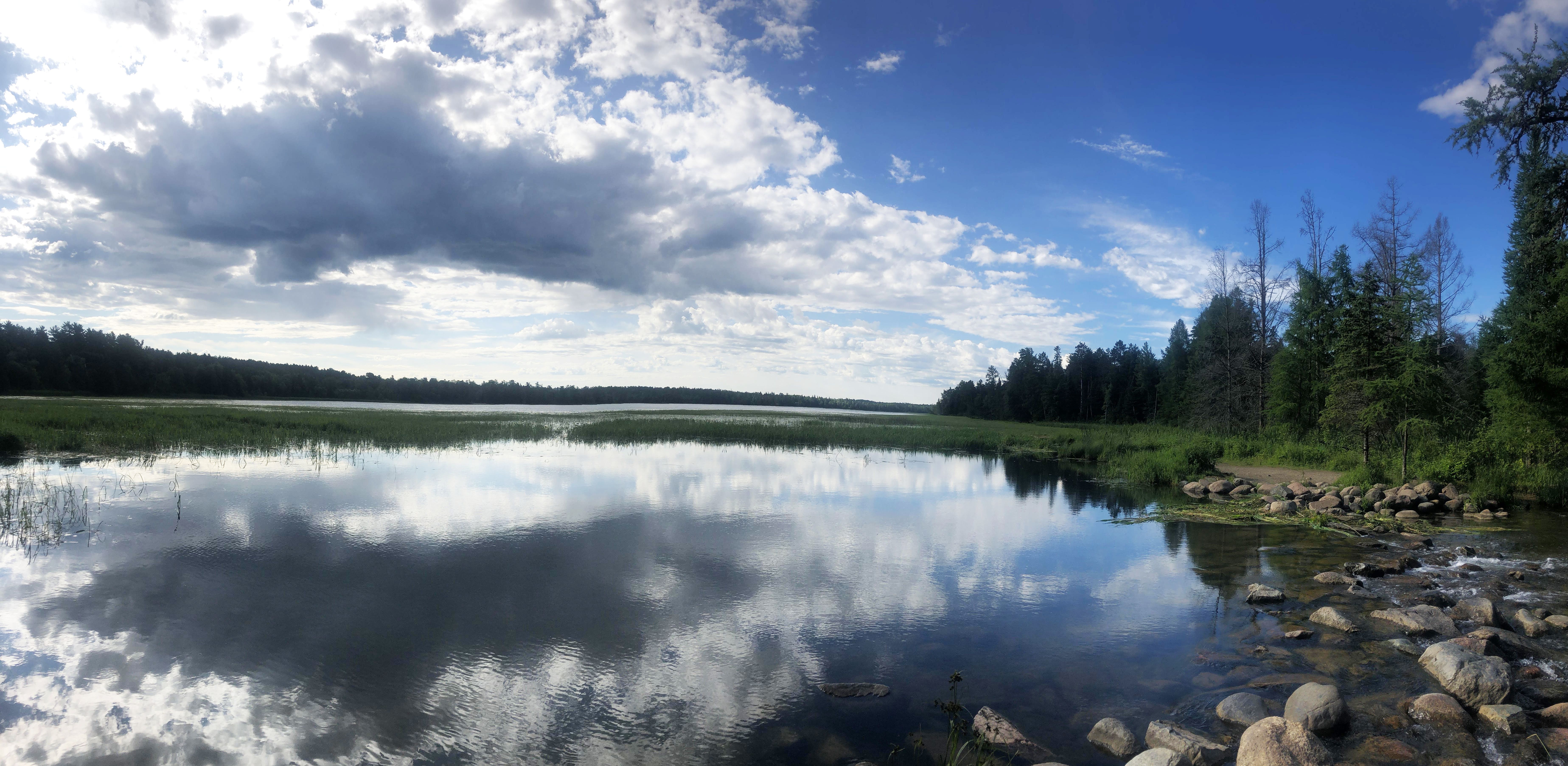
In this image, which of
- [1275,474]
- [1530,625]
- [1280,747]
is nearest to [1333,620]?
[1530,625]

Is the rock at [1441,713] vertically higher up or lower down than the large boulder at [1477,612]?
lower down

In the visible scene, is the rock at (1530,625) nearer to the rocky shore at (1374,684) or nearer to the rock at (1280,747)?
the rocky shore at (1374,684)

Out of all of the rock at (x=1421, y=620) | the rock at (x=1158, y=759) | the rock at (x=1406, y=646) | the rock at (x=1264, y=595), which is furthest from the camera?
the rock at (x=1264, y=595)

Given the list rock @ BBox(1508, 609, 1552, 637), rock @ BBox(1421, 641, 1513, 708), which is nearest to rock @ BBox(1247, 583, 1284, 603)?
rock @ BBox(1508, 609, 1552, 637)

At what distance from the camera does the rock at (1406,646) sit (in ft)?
25.5

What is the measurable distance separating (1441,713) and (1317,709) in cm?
131

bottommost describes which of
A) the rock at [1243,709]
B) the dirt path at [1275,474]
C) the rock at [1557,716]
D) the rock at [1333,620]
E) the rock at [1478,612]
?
the rock at [1243,709]

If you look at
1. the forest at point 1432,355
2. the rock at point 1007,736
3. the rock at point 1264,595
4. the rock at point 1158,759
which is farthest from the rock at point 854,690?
the forest at point 1432,355

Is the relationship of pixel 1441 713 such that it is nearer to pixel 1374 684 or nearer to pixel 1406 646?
pixel 1374 684

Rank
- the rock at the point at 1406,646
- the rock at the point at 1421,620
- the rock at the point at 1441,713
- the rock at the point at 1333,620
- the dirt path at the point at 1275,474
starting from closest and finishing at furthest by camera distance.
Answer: the rock at the point at 1441,713 < the rock at the point at 1406,646 < the rock at the point at 1421,620 < the rock at the point at 1333,620 < the dirt path at the point at 1275,474

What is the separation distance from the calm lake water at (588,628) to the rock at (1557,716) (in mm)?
1183

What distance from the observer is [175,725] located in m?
5.84

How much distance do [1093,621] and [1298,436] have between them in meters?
32.0

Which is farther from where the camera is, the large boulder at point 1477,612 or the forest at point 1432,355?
the forest at point 1432,355
